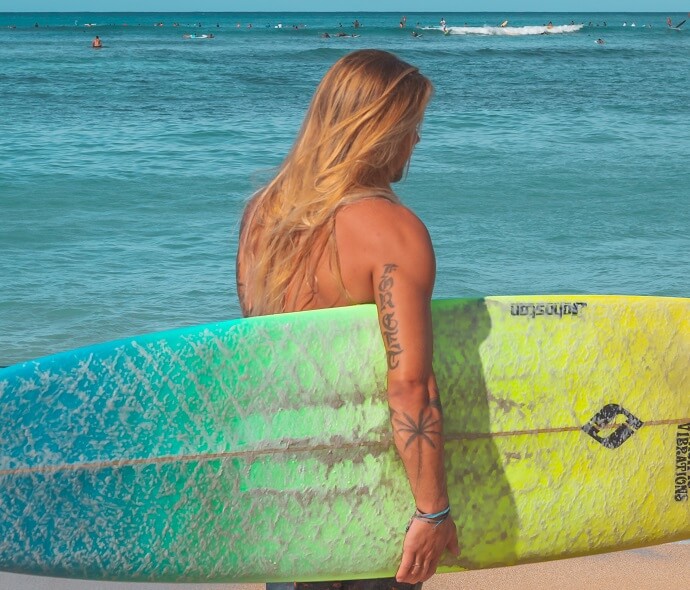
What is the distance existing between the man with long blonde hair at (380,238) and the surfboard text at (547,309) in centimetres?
52

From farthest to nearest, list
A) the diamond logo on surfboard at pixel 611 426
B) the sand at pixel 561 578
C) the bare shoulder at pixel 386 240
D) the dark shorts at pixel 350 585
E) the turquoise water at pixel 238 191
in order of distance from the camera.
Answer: the turquoise water at pixel 238 191 < the sand at pixel 561 578 < the diamond logo on surfboard at pixel 611 426 < the dark shorts at pixel 350 585 < the bare shoulder at pixel 386 240

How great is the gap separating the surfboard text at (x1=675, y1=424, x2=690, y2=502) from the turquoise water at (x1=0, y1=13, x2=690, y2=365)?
1130 mm

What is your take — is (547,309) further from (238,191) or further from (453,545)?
(238,191)

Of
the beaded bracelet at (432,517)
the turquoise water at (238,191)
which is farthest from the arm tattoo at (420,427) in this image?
the turquoise water at (238,191)

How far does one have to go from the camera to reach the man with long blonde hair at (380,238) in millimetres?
1529

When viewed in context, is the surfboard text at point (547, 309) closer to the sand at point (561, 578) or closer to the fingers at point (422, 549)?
the fingers at point (422, 549)

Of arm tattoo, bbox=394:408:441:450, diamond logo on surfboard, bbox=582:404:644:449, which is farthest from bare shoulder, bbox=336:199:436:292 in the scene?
diamond logo on surfboard, bbox=582:404:644:449

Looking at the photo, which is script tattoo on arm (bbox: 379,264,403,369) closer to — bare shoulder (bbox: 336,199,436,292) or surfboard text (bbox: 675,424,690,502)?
bare shoulder (bbox: 336,199,436,292)

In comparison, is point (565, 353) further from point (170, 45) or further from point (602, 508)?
point (170, 45)

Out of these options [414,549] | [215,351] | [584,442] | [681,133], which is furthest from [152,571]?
[681,133]

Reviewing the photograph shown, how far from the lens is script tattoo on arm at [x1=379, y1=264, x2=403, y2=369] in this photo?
1.53m

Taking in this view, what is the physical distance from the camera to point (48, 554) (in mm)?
1874

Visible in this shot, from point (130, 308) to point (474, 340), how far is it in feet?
14.3

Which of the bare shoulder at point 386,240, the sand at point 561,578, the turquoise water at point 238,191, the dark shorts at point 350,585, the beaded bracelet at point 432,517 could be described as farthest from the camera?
the turquoise water at point 238,191
